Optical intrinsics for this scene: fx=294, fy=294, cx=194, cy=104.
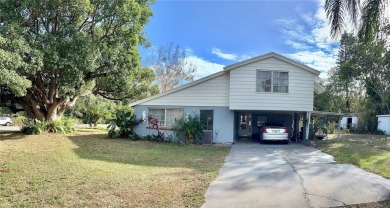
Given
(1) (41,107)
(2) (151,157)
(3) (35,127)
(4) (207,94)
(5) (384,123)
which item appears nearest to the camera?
(2) (151,157)

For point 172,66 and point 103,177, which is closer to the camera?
point 103,177

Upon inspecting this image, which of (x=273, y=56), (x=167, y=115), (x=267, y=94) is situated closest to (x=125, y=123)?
(x=167, y=115)

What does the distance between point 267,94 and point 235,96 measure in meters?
1.91

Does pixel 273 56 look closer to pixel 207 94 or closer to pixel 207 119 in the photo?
pixel 207 94

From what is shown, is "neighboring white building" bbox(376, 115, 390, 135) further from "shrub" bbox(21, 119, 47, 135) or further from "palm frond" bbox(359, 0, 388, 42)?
"shrub" bbox(21, 119, 47, 135)

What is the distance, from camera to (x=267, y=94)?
17484 mm

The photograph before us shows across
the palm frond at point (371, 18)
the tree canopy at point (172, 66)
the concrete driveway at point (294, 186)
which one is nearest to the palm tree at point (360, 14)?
the palm frond at point (371, 18)

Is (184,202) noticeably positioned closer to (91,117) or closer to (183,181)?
(183,181)

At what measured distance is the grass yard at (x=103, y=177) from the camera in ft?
20.0

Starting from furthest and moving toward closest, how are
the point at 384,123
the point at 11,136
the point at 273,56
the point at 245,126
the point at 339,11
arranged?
the point at 384,123 → the point at 245,126 → the point at 11,136 → the point at 273,56 → the point at 339,11

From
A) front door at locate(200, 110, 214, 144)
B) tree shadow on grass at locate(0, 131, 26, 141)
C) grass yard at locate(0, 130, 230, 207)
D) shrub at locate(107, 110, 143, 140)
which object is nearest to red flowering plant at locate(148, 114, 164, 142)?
shrub at locate(107, 110, 143, 140)

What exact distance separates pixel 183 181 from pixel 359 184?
14.4 ft

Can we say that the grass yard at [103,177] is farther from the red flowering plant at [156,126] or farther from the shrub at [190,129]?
the red flowering plant at [156,126]

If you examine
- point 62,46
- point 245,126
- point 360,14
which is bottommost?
point 245,126
